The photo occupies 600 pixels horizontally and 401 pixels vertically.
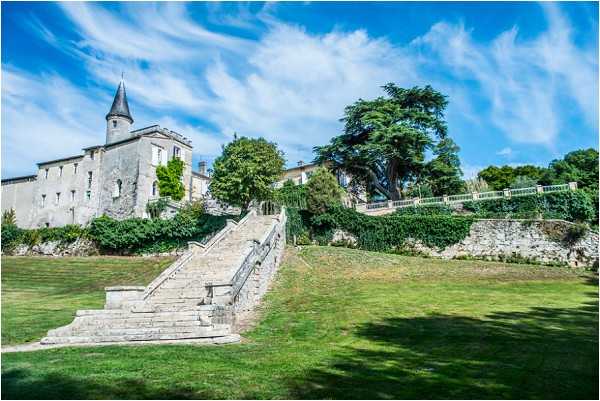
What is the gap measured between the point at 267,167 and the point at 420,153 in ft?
46.0

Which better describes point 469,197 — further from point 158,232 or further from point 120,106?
point 120,106

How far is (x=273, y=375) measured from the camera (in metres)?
6.87

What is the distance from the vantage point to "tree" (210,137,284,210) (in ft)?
96.0

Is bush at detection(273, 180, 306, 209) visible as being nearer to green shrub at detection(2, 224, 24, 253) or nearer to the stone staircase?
the stone staircase

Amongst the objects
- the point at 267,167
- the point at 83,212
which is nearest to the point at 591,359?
the point at 267,167

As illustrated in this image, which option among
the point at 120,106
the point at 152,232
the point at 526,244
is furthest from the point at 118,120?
the point at 526,244

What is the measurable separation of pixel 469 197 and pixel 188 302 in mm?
24265

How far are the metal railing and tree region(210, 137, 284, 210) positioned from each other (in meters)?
8.72

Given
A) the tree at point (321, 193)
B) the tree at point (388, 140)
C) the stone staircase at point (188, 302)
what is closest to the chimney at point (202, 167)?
the tree at point (388, 140)

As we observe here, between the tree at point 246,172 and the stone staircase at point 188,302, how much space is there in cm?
937

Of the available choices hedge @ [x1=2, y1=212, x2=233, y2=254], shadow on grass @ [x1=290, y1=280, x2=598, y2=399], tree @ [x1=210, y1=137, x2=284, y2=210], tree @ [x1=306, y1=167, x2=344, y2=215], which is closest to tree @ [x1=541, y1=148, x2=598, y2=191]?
tree @ [x1=306, y1=167, x2=344, y2=215]

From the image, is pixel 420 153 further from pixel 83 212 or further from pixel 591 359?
pixel 83 212

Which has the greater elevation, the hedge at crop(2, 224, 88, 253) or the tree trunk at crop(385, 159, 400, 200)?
the tree trunk at crop(385, 159, 400, 200)

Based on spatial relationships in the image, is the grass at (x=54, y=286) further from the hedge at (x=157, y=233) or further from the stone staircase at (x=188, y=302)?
the hedge at (x=157, y=233)
